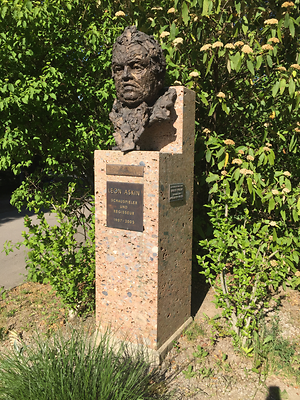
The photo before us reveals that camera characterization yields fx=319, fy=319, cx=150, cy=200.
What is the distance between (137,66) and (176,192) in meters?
1.17

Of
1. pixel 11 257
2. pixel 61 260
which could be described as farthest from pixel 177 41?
pixel 11 257

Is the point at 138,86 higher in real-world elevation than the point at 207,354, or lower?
higher

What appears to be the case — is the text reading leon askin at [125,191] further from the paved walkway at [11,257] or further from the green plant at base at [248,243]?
the paved walkway at [11,257]

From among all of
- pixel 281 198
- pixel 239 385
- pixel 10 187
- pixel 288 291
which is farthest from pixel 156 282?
pixel 10 187

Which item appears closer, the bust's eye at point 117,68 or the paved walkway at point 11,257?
the bust's eye at point 117,68

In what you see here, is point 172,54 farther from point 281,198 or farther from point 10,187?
point 10,187

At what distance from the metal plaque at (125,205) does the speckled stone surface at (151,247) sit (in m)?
0.04

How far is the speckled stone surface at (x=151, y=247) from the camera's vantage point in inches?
110

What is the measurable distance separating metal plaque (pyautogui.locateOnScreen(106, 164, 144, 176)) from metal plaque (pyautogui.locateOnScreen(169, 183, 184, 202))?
13.4 inches

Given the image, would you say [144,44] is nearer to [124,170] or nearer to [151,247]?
[124,170]

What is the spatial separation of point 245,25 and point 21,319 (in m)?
4.12

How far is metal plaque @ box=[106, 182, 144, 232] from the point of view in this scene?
9.26 feet

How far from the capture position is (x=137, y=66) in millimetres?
2795

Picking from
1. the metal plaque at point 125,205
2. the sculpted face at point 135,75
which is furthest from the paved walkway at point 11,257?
the sculpted face at point 135,75
